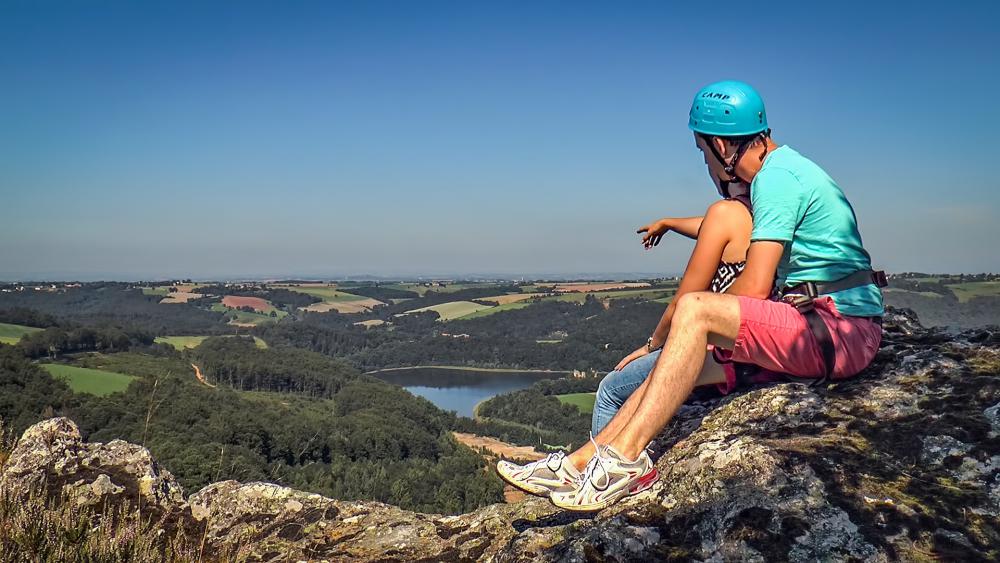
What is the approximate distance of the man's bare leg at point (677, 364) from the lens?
2887 millimetres

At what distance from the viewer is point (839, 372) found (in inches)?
126

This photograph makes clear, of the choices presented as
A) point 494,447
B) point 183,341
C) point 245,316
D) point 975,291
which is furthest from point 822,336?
point 245,316

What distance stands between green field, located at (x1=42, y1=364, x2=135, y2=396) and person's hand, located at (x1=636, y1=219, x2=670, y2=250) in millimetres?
80582

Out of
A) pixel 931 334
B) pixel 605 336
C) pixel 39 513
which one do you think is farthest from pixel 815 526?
pixel 605 336

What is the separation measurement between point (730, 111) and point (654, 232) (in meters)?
1.46

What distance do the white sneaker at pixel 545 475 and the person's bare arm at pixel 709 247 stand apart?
3.14ft

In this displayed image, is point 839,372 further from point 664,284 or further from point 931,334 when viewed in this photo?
point 664,284

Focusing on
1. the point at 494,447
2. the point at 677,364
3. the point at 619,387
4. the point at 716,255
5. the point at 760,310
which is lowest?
the point at 494,447

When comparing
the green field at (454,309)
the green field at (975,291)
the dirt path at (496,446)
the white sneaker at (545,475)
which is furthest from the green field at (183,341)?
the white sneaker at (545,475)

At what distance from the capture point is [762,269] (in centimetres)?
295

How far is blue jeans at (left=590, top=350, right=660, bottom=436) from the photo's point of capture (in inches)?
143

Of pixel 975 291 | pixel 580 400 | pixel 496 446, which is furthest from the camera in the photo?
pixel 580 400

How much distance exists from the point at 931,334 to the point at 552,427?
9735 cm

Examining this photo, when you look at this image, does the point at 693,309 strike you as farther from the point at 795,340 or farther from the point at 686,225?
the point at 686,225
